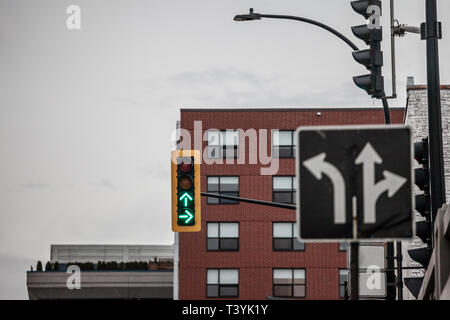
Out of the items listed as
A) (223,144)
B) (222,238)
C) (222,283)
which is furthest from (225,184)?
(222,283)

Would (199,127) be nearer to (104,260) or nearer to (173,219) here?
(104,260)

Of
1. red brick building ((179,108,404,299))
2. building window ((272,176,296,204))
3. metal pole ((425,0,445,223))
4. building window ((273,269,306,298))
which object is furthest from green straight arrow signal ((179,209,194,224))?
building window ((272,176,296,204))

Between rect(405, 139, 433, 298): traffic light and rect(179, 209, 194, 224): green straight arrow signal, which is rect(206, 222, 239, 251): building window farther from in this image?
rect(405, 139, 433, 298): traffic light

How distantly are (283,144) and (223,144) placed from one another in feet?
12.8

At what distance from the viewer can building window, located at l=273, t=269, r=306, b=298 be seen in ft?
212

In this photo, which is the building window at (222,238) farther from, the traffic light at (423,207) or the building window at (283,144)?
the traffic light at (423,207)

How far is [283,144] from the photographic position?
66125 millimetres

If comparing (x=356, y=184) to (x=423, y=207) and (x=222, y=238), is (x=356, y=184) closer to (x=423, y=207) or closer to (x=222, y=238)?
(x=423, y=207)

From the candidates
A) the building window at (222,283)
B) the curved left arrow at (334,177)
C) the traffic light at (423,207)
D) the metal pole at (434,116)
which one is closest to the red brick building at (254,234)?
the building window at (222,283)

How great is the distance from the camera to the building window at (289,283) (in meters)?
64.5
